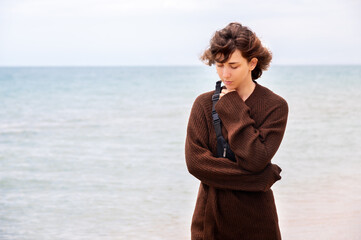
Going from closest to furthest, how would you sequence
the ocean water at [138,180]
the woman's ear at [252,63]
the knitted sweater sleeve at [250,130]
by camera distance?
the knitted sweater sleeve at [250,130], the woman's ear at [252,63], the ocean water at [138,180]

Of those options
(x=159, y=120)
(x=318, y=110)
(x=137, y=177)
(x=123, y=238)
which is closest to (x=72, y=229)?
(x=123, y=238)

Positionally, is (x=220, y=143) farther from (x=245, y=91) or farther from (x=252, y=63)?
(x=252, y=63)

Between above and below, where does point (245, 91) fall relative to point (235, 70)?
below

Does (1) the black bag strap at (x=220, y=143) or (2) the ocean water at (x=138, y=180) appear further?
(2) the ocean water at (x=138, y=180)

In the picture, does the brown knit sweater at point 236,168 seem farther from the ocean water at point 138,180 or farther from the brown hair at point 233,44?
the ocean water at point 138,180

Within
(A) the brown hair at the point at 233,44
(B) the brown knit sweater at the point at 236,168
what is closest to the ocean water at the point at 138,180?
(B) the brown knit sweater at the point at 236,168

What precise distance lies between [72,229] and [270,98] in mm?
3471

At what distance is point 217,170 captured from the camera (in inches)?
80.8

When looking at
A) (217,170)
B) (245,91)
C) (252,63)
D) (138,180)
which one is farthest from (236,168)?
(138,180)

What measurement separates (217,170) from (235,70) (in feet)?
1.33

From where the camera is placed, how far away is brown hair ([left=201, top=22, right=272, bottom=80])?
81.0 inches

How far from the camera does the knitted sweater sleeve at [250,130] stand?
203 cm

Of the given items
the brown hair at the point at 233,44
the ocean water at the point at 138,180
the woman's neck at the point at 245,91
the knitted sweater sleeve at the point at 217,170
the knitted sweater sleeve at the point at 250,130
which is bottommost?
the ocean water at the point at 138,180

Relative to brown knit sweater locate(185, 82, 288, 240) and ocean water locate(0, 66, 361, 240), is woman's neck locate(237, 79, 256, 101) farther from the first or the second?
ocean water locate(0, 66, 361, 240)
